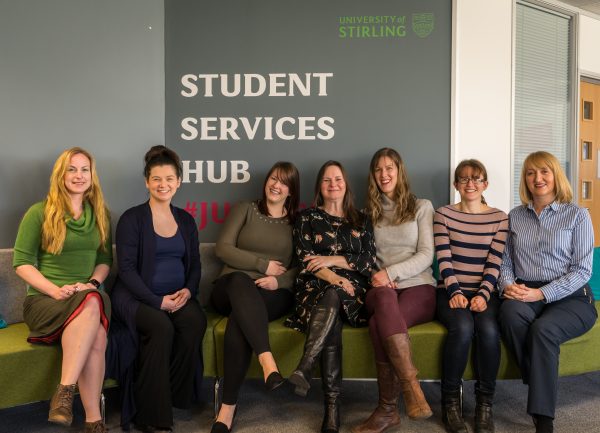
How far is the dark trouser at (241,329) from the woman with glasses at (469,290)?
95 centimetres

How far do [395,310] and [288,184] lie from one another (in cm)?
102

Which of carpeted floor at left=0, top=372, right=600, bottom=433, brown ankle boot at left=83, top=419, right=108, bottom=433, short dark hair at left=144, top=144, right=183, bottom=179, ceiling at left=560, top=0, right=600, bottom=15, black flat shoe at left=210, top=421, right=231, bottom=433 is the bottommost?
carpeted floor at left=0, top=372, right=600, bottom=433

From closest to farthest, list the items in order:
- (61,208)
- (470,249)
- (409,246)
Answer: (61,208), (470,249), (409,246)

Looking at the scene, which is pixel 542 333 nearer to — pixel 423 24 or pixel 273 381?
pixel 273 381

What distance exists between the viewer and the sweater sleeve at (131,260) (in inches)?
100

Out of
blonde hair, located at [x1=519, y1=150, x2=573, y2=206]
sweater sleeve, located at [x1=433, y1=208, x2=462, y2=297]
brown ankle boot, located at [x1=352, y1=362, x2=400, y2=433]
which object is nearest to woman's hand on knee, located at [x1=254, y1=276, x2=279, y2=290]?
brown ankle boot, located at [x1=352, y1=362, x2=400, y2=433]

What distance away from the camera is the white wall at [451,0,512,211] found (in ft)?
11.2

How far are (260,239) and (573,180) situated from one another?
2.97 meters

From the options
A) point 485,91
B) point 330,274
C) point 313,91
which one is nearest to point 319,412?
point 330,274

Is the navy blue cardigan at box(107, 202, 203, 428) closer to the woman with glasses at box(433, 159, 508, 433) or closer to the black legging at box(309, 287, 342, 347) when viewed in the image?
the black legging at box(309, 287, 342, 347)

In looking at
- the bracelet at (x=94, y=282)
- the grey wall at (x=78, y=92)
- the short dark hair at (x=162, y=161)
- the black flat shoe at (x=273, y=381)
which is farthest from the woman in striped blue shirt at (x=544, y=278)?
the grey wall at (x=78, y=92)

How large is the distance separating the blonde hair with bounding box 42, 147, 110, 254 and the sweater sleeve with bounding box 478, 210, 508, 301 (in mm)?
2116

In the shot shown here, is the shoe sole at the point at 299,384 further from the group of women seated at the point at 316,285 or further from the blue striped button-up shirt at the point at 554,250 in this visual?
the blue striped button-up shirt at the point at 554,250

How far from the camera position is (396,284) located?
111 inches
